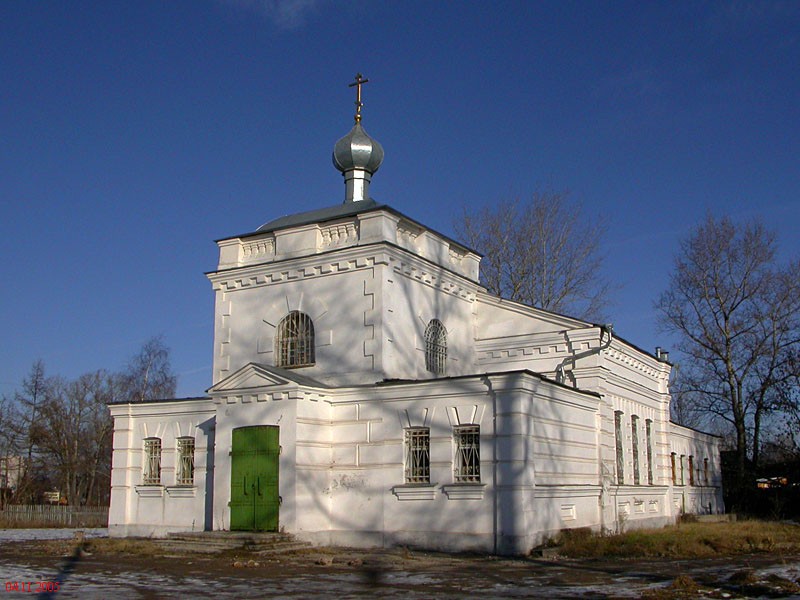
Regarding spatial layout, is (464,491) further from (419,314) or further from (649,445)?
(649,445)

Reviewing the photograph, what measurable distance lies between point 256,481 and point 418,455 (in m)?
3.42

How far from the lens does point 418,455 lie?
60.1 feet

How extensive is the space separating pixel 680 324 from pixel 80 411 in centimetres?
3126

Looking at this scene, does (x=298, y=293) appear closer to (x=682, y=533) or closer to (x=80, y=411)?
(x=682, y=533)

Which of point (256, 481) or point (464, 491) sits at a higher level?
point (256, 481)

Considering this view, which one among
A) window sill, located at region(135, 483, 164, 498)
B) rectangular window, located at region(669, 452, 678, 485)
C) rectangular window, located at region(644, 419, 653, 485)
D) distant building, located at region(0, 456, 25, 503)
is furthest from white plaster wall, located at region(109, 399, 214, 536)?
distant building, located at region(0, 456, 25, 503)

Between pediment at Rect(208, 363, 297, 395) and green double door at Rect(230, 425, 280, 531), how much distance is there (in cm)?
88

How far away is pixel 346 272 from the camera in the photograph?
20.4 metres

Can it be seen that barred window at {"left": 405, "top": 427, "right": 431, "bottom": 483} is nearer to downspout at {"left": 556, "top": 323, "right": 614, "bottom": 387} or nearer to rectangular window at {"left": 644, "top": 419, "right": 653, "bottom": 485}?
downspout at {"left": 556, "top": 323, "right": 614, "bottom": 387}

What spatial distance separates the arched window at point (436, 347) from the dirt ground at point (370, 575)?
5564mm

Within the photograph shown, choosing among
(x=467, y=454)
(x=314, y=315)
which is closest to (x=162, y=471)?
(x=314, y=315)

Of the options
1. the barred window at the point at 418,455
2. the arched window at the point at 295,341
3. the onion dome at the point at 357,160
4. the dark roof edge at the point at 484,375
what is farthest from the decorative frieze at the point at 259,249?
the barred window at the point at 418,455

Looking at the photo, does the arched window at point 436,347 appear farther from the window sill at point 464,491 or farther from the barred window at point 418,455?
the window sill at point 464,491

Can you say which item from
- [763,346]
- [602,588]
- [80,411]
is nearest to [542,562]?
[602,588]
